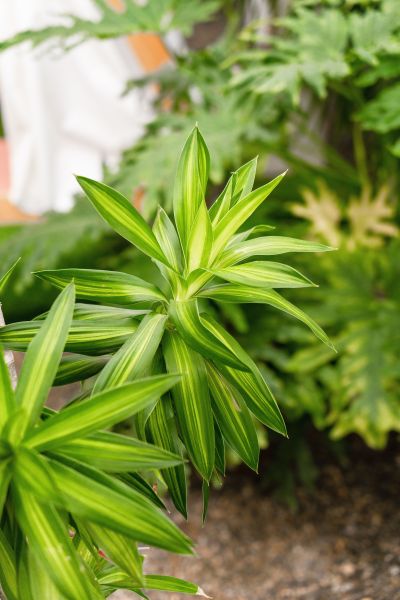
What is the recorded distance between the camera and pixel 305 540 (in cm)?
155

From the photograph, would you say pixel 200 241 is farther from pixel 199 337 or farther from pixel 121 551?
pixel 121 551

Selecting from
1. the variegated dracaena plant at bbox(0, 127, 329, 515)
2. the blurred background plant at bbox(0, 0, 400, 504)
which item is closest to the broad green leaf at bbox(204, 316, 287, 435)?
the variegated dracaena plant at bbox(0, 127, 329, 515)

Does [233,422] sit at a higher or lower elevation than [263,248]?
lower

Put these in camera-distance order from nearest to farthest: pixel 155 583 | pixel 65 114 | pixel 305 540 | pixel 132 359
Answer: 1. pixel 132 359
2. pixel 155 583
3. pixel 305 540
4. pixel 65 114

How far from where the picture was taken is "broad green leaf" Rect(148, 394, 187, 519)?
58 centimetres

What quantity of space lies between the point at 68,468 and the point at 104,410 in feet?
0.14

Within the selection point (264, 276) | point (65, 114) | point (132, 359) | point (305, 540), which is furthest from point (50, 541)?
point (65, 114)

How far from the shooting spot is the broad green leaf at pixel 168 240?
1.98 ft

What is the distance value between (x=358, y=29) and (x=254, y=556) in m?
1.13

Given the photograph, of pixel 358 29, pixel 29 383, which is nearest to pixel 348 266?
pixel 358 29

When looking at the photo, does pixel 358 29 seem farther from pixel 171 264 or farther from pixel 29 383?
pixel 29 383

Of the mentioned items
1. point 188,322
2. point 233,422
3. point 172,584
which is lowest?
point 172,584

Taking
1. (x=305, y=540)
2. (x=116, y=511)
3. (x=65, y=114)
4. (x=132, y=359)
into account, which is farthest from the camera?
(x=65, y=114)

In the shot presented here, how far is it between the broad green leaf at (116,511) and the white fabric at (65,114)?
6.84 ft
